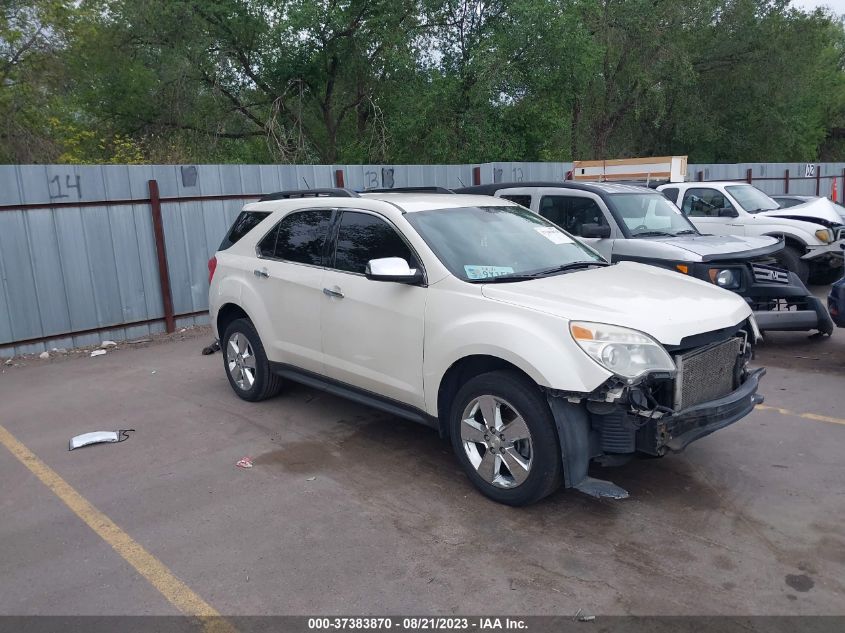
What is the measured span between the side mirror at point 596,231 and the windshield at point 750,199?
5.24 metres

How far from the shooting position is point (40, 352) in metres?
8.77

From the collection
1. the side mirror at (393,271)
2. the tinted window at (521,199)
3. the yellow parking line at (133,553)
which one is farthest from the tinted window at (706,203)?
the yellow parking line at (133,553)

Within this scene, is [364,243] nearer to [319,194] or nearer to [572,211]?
[319,194]

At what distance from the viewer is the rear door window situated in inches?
225

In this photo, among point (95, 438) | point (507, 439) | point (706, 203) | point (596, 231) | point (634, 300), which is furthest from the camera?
point (706, 203)

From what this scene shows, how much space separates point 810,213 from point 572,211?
592 cm

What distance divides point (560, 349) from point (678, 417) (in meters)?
0.78

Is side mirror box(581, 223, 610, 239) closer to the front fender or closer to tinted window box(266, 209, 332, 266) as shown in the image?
tinted window box(266, 209, 332, 266)

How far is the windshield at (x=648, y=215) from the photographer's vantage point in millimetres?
8297

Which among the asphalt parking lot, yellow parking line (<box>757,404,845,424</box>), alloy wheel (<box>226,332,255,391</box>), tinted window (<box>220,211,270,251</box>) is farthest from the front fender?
yellow parking line (<box>757,404,845,424</box>)

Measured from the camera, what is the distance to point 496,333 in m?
4.18

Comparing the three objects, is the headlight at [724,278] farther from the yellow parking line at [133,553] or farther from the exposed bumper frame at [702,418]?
the yellow parking line at [133,553]

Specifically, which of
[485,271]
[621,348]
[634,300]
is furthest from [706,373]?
[485,271]

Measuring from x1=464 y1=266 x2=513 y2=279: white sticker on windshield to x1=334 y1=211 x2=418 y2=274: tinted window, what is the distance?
0.42 m
